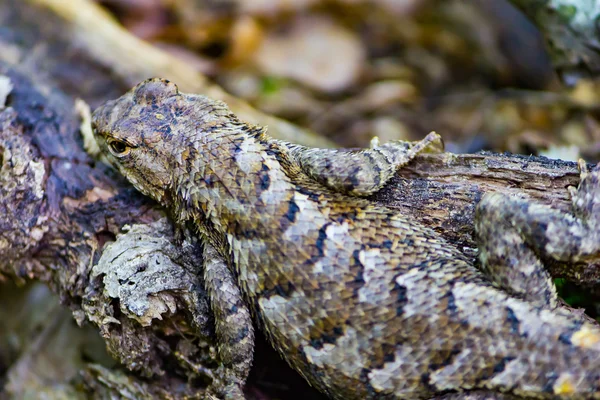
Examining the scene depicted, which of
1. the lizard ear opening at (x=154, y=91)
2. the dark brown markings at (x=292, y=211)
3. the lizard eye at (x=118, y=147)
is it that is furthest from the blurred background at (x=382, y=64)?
the dark brown markings at (x=292, y=211)

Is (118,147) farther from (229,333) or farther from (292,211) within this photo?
(229,333)

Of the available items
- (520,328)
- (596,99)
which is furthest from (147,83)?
(596,99)

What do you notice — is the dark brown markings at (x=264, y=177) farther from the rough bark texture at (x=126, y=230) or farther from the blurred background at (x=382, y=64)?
the blurred background at (x=382, y=64)

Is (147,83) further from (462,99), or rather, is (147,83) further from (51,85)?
(462,99)

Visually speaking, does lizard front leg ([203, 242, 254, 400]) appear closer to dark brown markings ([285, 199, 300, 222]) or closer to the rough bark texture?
the rough bark texture

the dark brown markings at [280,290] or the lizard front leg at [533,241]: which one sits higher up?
the lizard front leg at [533,241]

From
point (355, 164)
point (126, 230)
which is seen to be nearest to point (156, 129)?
point (126, 230)
